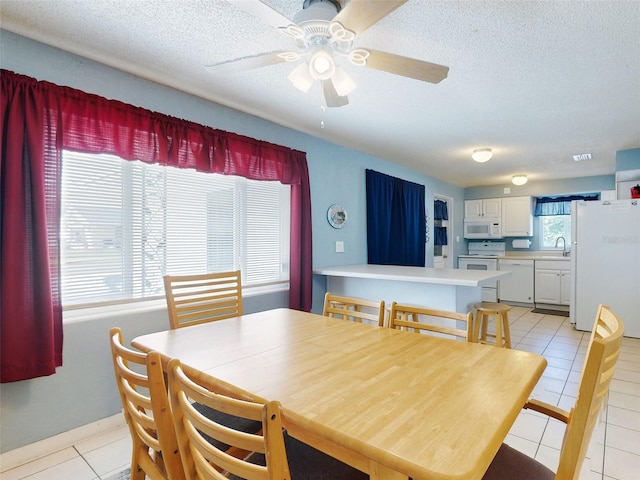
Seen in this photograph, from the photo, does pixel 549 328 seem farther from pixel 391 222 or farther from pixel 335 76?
pixel 335 76

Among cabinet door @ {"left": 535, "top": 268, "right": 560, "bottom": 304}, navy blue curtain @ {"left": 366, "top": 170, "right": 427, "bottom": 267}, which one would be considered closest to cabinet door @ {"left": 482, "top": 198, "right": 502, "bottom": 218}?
cabinet door @ {"left": 535, "top": 268, "right": 560, "bottom": 304}

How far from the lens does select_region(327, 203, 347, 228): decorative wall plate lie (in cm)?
372

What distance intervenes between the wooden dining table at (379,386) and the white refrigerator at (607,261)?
12.7ft

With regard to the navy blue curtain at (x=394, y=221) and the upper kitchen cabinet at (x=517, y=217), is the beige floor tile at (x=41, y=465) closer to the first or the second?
the navy blue curtain at (x=394, y=221)

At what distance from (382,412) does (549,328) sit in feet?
15.0

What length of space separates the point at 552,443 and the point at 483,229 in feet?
17.0

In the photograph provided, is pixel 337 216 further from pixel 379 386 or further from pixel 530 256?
pixel 530 256

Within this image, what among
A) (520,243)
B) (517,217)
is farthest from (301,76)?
(520,243)

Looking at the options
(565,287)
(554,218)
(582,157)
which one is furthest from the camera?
(554,218)

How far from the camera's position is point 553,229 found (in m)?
6.27

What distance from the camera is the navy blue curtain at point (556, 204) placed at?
590 centimetres

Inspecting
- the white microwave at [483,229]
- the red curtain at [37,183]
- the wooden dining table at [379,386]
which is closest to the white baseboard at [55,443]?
the red curtain at [37,183]

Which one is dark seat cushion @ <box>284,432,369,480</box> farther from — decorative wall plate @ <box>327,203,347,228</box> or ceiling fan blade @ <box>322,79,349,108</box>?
decorative wall plate @ <box>327,203,347,228</box>

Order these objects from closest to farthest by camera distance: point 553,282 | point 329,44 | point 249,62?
point 329,44
point 249,62
point 553,282
